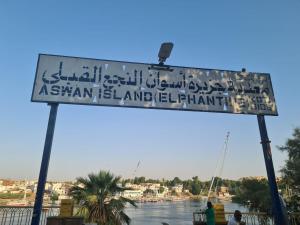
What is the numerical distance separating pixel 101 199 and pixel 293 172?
1276cm

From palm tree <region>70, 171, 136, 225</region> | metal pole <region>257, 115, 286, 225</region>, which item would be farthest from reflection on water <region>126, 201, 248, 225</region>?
metal pole <region>257, 115, 286, 225</region>

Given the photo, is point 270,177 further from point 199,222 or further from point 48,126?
point 48,126

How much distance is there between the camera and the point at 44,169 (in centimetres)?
631

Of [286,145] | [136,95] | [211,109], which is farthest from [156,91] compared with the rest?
[286,145]

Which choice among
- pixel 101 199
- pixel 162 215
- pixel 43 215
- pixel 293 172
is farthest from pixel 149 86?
pixel 162 215

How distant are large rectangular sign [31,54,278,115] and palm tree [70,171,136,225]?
26.8ft

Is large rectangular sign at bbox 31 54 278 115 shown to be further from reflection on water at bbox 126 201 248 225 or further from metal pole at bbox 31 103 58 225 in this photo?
reflection on water at bbox 126 201 248 225

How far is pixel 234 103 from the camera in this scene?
8.30 m

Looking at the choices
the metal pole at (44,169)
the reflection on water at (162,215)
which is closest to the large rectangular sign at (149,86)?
the metal pole at (44,169)

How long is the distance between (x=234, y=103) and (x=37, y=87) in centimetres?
591

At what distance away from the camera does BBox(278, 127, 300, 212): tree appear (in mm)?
16797

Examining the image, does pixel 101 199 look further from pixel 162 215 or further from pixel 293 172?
pixel 162 215

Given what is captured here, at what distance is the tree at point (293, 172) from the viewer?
661 inches

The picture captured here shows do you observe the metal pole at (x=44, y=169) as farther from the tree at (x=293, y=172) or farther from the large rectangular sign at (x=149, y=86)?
the tree at (x=293, y=172)
